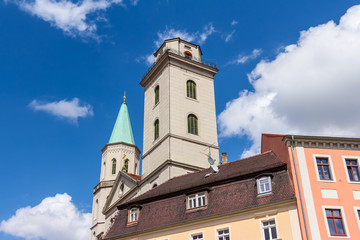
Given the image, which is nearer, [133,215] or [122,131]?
[133,215]

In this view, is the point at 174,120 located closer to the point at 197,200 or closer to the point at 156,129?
the point at 156,129

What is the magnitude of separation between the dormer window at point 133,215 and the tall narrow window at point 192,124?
58.8 feet

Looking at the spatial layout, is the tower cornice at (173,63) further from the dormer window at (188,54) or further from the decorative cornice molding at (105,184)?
the decorative cornice molding at (105,184)

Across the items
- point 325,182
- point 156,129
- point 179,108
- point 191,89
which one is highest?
point 191,89

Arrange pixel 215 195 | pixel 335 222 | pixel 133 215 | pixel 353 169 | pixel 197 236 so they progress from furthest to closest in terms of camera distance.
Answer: pixel 133 215, pixel 215 195, pixel 197 236, pixel 353 169, pixel 335 222

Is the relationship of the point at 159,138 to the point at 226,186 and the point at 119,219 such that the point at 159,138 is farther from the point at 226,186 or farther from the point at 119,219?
the point at 226,186

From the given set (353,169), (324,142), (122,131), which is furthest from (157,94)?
(353,169)

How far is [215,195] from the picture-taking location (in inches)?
1004

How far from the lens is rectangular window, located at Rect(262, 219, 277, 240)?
2225 cm

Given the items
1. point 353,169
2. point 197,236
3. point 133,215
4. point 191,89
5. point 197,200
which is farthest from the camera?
point 191,89

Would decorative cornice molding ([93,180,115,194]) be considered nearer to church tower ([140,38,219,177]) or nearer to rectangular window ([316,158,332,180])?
church tower ([140,38,219,177])

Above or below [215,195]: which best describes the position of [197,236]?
below

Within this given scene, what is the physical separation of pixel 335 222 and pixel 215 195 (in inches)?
271

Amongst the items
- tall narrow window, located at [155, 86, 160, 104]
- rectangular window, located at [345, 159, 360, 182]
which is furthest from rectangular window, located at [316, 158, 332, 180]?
tall narrow window, located at [155, 86, 160, 104]
